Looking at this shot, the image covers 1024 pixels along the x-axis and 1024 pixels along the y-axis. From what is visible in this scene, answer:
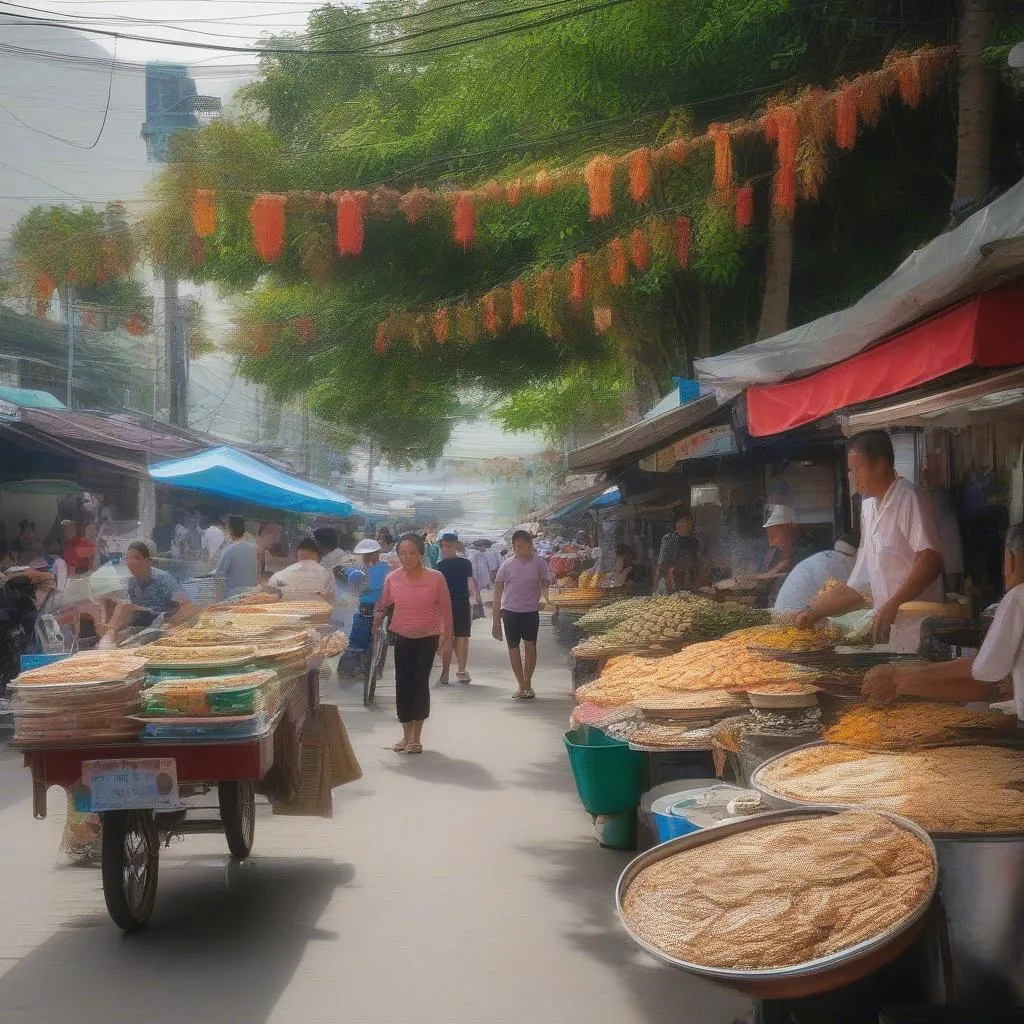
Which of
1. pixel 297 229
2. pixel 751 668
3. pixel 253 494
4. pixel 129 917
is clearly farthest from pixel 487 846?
pixel 253 494

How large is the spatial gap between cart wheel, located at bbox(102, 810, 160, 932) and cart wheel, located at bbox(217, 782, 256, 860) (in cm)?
48

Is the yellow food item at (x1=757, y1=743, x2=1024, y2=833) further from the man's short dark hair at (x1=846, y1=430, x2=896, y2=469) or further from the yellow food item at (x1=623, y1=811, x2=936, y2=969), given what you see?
the man's short dark hair at (x1=846, y1=430, x2=896, y2=469)

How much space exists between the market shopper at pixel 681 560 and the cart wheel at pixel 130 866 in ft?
36.7

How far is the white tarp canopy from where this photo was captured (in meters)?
4.45

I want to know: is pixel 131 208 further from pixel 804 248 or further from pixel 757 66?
pixel 804 248

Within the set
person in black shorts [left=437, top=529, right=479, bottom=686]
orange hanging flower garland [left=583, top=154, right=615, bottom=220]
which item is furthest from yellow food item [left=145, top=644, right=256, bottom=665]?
person in black shorts [left=437, top=529, right=479, bottom=686]

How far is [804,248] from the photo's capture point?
54.8ft

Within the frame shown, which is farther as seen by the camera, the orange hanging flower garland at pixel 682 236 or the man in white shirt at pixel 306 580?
the orange hanging flower garland at pixel 682 236

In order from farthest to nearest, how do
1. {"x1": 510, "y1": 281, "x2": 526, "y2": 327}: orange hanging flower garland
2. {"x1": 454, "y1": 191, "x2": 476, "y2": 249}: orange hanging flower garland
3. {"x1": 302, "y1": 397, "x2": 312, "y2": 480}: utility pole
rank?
{"x1": 302, "y1": 397, "x2": 312, "y2": 480}: utility pole, {"x1": 510, "y1": 281, "x2": 526, "y2": 327}: orange hanging flower garland, {"x1": 454, "y1": 191, "x2": 476, "y2": 249}: orange hanging flower garland

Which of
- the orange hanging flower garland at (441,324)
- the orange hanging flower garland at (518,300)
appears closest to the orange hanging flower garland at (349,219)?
the orange hanging flower garland at (518,300)

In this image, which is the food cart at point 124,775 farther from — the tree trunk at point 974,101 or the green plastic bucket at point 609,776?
the tree trunk at point 974,101

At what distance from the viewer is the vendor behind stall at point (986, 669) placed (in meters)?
4.90

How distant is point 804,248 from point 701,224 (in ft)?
9.93

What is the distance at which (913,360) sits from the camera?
532cm
